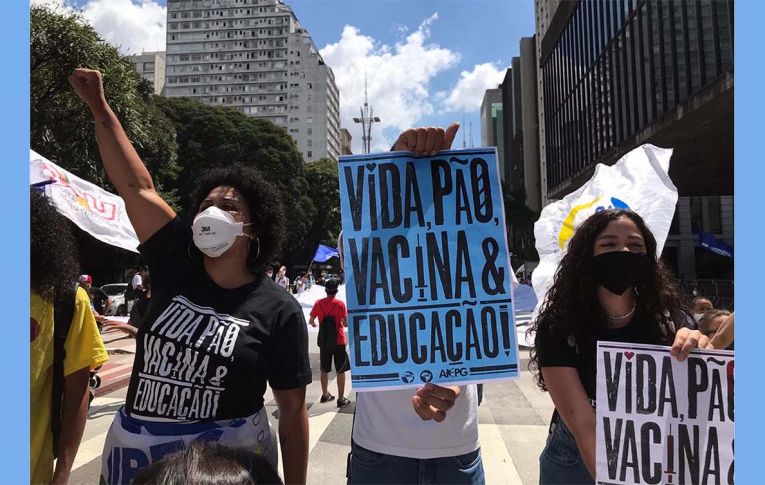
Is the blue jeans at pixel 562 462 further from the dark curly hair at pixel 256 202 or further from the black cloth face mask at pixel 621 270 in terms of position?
the dark curly hair at pixel 256 202

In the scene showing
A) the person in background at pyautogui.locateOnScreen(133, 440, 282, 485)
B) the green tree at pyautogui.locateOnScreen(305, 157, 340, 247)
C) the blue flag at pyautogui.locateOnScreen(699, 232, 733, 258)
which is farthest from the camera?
the green tree at pyautogui.locateOnScreen(305, 157, 340, 247)

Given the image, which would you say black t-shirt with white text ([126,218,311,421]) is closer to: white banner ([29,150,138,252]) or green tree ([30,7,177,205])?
white banner ([29,150,138,252])

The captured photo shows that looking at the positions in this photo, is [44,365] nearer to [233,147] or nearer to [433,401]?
[433,401]

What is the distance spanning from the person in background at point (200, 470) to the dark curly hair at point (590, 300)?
3.97 ft

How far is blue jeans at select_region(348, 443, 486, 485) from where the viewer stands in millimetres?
1868

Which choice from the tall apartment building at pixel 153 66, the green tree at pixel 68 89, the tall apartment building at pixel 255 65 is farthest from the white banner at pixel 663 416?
the tall apartment building at pixel 153 66

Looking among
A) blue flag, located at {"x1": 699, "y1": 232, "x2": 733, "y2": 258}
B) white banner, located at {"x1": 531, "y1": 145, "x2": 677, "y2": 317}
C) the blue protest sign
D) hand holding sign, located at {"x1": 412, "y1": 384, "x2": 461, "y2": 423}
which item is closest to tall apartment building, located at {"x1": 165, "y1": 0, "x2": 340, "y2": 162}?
blue flag, located at {"x1": 699, "y1": 232, "x2": 733, "y2": 258}

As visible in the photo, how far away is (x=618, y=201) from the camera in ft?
13.5

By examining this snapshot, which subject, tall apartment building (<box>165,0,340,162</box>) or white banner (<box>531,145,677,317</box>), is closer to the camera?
white banner (<box>531,145,677,317</box>)

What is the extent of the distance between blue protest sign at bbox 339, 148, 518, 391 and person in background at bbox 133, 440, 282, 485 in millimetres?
524

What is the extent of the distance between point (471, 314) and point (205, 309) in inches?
36.6

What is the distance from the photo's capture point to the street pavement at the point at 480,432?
4.33m

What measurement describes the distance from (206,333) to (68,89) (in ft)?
36.0

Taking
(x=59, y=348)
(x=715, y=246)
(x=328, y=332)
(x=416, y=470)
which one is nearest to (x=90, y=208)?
(x=328, y=332)
